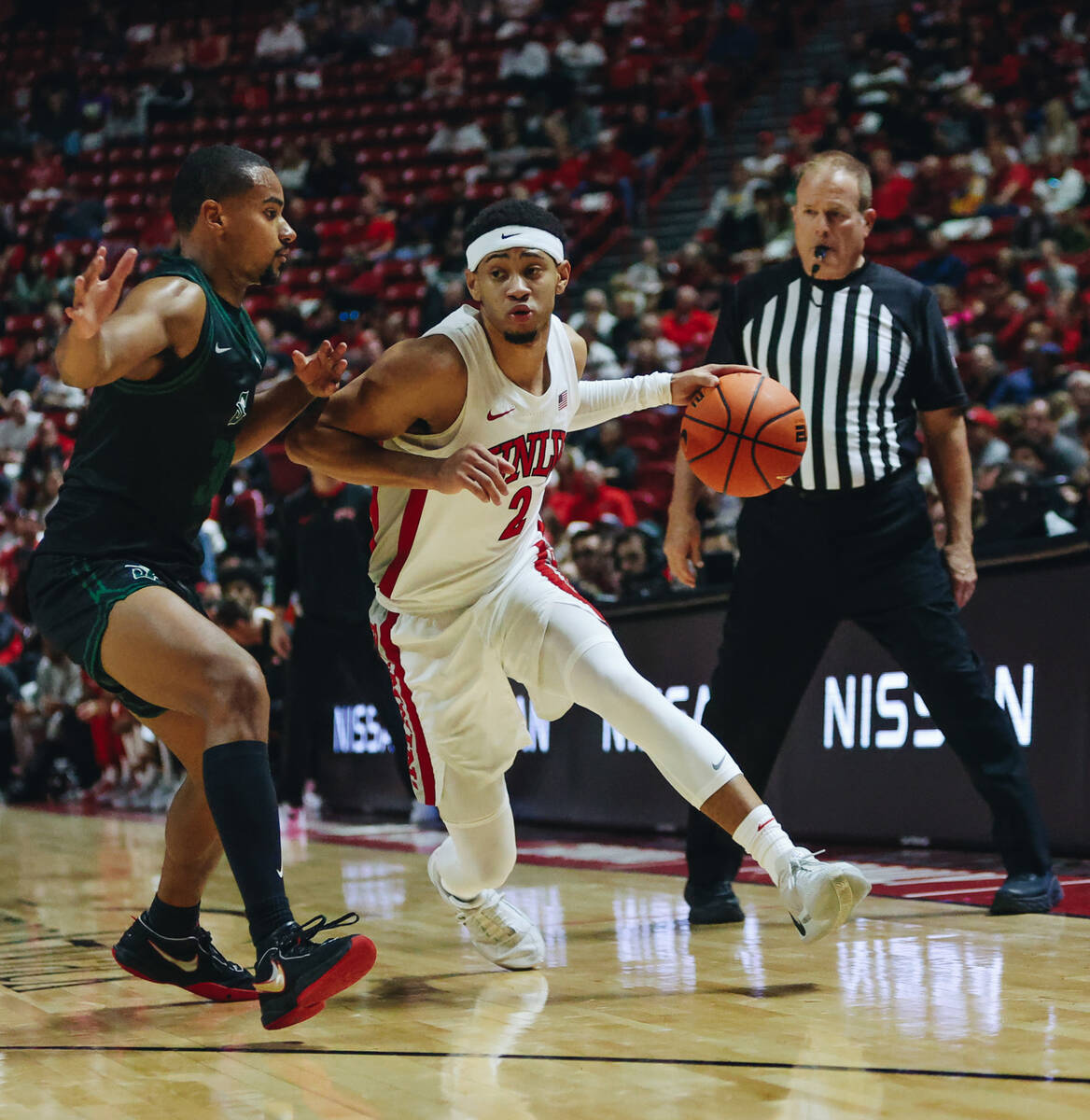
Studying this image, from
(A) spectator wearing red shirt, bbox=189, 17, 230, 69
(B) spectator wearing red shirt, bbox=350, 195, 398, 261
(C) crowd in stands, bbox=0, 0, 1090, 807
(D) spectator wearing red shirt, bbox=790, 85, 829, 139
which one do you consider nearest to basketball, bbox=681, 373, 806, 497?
(C) crowd in stands, bbox=0, 0, 1090, 807

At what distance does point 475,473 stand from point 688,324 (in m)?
9.17

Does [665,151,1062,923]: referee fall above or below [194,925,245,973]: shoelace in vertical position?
above

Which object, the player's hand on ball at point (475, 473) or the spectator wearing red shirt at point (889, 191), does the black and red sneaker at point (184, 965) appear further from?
the spectator wearing red shirt at point (889, 191)

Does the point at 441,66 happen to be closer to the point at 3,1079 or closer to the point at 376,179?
the point at 376,179

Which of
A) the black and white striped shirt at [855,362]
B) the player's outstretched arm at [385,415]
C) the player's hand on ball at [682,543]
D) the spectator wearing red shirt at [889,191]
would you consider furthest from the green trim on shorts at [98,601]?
the spectator wearing red shirt at [889,191]

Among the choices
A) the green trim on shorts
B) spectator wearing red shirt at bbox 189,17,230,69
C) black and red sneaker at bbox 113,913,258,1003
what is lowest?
black and red sneaker at bbox 113,913,258,1003

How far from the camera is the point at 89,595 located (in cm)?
303

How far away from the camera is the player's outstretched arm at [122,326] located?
2.68 m

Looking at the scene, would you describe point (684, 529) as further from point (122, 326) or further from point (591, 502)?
point (591, 502)

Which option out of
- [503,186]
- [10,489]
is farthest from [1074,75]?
[10,489]

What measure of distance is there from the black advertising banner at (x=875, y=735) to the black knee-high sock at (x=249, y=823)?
3.04m

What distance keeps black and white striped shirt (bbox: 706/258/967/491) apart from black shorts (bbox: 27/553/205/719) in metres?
1.84

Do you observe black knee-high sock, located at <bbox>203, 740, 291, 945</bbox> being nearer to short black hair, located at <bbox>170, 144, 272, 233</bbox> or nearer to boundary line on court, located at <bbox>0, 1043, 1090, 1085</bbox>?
boundary line on court, located at <bbox>0, 1043, 1090, 1085</bbox>

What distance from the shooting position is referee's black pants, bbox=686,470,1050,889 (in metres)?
4.11
